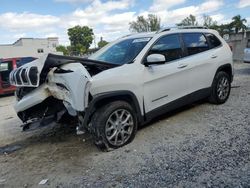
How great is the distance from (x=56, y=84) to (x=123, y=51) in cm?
155

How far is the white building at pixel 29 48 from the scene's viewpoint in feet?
177

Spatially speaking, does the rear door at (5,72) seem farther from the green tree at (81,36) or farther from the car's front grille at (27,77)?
the green tree at (81,36)

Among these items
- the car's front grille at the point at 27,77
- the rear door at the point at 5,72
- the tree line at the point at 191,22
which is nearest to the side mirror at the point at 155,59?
the car's front grille at the point at 27,77

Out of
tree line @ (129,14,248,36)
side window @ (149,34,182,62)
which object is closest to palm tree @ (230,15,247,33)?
tree line @ (129,14,248,36)


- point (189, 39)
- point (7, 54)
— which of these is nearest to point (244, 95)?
point (189, 39)

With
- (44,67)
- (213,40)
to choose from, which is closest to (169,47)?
(213,40)

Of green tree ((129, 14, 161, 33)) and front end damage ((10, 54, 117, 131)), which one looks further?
green tree ((129, 14, 161, 33))

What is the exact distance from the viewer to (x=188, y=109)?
667 cm

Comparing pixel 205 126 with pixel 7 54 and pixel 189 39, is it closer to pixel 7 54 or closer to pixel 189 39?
pixel 189 39

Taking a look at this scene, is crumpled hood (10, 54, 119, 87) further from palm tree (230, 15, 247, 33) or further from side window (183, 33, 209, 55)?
palm tree (230, 15, 247, 33)

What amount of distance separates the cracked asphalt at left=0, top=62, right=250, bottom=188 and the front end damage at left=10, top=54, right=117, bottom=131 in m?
0.62

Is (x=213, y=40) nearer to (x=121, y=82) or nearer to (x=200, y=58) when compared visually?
(x=200, y=58)

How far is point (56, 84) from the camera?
4.60 meters

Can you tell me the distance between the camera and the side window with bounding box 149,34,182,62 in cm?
540
